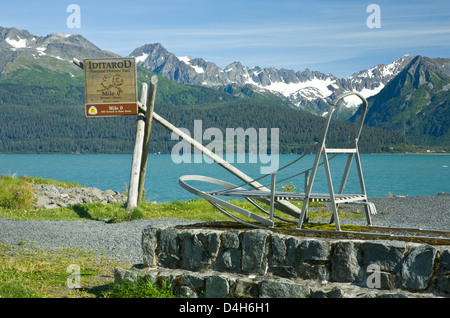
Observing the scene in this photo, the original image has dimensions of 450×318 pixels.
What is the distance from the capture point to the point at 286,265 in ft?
22.0

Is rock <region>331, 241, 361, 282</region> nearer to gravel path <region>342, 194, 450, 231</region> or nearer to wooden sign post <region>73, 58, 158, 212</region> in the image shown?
gravel path <region>342, 194, 450, 231</region>

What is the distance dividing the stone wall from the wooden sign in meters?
8.91

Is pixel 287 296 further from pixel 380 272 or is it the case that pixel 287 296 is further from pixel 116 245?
pixel 116 245

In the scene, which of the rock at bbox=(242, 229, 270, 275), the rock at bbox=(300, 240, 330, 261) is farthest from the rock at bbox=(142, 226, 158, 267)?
the rock at bbox=(300, 240, 330, 261)

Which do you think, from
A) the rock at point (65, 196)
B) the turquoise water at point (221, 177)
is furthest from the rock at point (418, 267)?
the rock at point (65, 196)

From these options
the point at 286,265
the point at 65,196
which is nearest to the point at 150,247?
the point at 286,265

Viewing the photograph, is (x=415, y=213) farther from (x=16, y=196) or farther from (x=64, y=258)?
(x=16, y=196)

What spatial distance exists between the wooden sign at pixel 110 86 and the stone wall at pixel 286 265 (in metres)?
8.91

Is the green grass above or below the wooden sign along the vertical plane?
below

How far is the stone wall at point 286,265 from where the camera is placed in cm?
596

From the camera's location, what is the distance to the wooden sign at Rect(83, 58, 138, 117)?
15.8 metres

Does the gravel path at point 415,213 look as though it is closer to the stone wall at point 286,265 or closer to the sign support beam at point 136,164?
the sign support beam at point 136,164
